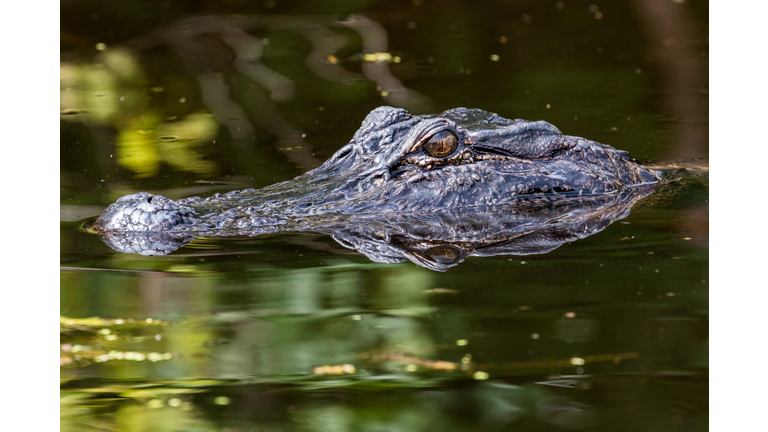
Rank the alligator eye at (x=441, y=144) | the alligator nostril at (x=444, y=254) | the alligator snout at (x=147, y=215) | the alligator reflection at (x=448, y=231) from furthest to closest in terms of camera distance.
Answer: the alligator eye at (x=441, y=144) → the alligator snout at (x=147, y=215) → the alligator reflection at (x=448, y=231) → the alligator nostril at (x=444, y=254)

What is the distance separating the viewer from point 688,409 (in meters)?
3.10

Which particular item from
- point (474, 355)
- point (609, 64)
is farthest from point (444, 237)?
point (609, 64)

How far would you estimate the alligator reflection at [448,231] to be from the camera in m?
4.51

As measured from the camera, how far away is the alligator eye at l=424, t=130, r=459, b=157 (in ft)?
17.4

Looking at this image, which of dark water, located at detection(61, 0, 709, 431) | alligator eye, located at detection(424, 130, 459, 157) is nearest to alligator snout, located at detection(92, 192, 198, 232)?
dark water, located at detection(61, 0, 709, 431)

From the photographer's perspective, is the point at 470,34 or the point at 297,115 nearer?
the point at 297,115

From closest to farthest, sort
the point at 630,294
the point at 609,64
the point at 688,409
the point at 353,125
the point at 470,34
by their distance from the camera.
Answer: the point at 688,409 < the point at 630,294 < the point at 353,125 < the point at 609,64 < the point at 470,34

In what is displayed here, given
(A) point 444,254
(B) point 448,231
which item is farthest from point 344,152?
(A) point 444,254

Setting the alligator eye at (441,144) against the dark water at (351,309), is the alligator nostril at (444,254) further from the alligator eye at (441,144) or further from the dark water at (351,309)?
the alligator eye at (441,144)

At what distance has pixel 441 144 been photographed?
17.4 ft

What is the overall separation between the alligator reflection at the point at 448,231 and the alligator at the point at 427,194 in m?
0.01

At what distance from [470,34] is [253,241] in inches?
276

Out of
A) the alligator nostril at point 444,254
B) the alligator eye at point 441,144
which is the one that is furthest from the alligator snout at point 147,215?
the alligator eye at point 441,144

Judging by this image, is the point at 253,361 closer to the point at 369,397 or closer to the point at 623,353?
the point at 369,397
